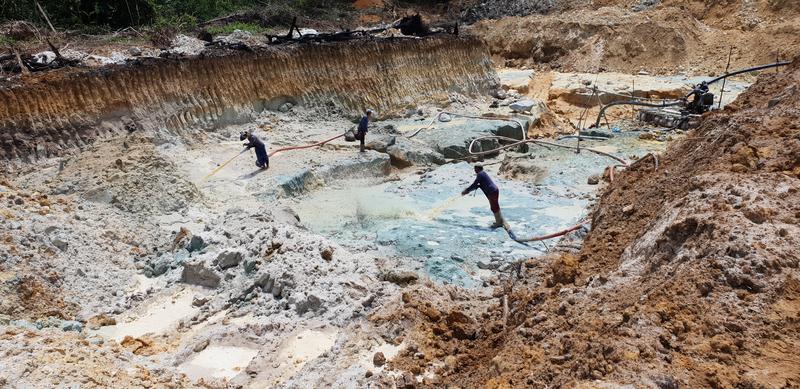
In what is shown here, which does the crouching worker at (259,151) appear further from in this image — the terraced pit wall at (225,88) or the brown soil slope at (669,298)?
the brown soil slope at (669,298)

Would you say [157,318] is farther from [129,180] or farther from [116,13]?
[116,13]

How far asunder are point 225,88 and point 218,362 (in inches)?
382

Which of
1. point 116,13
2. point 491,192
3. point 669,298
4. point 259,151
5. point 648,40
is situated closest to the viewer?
point 669,298

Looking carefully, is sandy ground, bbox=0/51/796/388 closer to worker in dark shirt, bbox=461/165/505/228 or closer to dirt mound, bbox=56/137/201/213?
dirt mound, bbox=56/137/201/213

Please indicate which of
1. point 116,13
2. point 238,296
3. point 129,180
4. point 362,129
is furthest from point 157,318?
point 116,13

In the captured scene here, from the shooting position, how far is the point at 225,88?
14430mm

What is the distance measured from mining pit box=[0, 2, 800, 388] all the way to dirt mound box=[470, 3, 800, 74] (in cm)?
827

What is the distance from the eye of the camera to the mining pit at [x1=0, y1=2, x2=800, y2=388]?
440cm

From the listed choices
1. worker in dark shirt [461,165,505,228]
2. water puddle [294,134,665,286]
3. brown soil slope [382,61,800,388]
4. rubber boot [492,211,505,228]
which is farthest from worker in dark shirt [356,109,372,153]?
A: brown soil slope [382,61,800,388]

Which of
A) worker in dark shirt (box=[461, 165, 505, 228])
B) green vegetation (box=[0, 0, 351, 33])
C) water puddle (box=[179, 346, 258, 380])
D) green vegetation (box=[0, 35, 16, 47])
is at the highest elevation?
green vegetation (box=[0, 0, 351, 33])

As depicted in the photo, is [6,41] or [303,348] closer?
[303,348]

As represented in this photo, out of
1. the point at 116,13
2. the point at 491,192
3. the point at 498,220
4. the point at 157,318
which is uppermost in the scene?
the point at 116,13

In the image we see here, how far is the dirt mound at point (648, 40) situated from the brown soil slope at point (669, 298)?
1675 centimetres

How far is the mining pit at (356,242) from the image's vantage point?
173 inches
